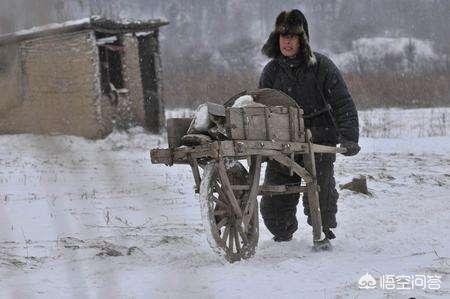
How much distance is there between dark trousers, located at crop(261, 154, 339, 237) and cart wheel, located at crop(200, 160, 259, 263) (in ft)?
1.82

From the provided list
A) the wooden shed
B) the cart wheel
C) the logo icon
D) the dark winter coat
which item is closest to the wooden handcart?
the cart wheel

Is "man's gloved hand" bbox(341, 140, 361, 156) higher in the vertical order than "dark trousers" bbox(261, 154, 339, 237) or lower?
higher

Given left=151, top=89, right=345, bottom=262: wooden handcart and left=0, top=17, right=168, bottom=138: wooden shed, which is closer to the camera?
left=151, top=89, right=345, bottom=262: wooden handcart

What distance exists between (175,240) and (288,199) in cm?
91

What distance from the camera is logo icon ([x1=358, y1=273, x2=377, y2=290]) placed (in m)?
3.26

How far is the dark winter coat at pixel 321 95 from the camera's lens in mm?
4879

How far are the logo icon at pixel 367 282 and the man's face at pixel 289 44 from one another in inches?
74.1

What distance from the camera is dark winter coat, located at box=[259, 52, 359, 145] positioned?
4879 millimetres

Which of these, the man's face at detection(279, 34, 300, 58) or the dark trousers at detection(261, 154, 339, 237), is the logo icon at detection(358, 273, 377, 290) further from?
the man's face at detection(279, 34, 300, 58)

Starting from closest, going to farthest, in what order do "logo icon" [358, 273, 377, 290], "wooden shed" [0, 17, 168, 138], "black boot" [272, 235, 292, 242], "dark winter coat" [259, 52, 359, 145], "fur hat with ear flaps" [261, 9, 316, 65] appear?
1. "logo icon" [358, 273, 377, 290]
2. "fur hat with ear flaps" [261, 9, 316, 65]
3. "dark winter coat" [259, 52, 359, 145]
4. "black boot" [272, 235, 292, 242]
5. "wooden shed" [0, 17, 168, 138]

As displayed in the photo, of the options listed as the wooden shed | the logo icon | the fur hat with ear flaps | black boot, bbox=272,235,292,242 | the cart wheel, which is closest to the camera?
the logo icon

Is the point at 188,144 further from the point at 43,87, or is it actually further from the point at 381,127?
the point at 381,127

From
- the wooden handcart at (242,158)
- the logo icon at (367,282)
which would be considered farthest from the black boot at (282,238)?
the logo icon at (367,282)

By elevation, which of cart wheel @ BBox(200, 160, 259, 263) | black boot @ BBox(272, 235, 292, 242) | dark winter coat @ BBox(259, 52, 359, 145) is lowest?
black boot @ BBox(272, 235, 292, 242)
